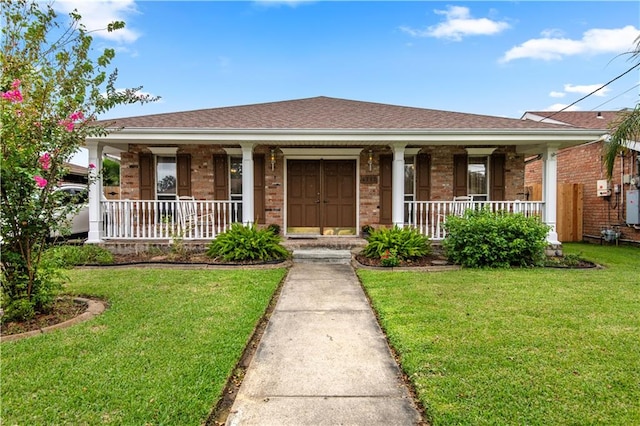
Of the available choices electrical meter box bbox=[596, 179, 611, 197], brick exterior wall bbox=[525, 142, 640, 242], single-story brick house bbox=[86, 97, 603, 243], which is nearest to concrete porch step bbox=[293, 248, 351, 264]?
single-story brick house bbox=[86, 97, 603, 243]

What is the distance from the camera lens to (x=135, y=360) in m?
A: 2.97

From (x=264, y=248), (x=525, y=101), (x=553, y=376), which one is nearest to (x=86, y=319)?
(x=264, y=248)

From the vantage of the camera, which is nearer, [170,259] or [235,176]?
[170,259]

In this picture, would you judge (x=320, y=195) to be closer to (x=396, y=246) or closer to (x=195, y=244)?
(x=396, y=246)

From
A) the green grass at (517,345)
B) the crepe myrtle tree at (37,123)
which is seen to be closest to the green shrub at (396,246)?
the green grass at (517,345)

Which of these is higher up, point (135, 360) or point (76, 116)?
point (76, 116)

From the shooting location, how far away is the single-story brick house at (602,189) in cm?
1045

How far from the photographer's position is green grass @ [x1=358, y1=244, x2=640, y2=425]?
233cm

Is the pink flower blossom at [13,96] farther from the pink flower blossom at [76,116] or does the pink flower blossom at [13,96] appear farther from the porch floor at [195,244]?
the porch floor at [195,244]

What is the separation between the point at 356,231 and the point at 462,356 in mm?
7018

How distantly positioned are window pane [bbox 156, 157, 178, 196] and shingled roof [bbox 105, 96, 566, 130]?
1234 millimetres

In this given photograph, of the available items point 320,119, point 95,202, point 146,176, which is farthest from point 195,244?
point 320,119

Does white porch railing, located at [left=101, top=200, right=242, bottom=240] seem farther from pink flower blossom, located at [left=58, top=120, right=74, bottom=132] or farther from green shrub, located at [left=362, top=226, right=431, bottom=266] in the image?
pink flower blossom, located at [left=58, top=120, right=74, bottom=132]

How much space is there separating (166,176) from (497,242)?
8249 millimetres
